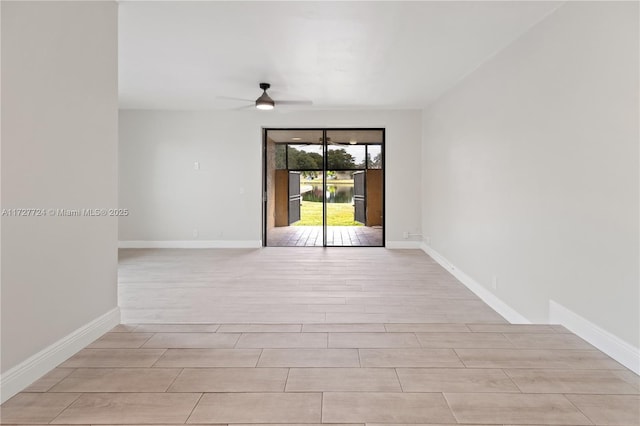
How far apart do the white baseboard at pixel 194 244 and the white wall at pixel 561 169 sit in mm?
3815

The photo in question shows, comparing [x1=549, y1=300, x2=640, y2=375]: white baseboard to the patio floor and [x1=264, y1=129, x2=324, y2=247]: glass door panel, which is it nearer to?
the patio floor

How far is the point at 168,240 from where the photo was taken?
21.1ft

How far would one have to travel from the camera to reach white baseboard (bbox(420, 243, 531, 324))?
10.0ft

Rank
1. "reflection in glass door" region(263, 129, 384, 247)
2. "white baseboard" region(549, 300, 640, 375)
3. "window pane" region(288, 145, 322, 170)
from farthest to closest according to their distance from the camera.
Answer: "window pane" region(288, 145, 322, 170) < "reflection in glass door" region(263, 129, 384, 247) < "white baseboard" region(549, 300, 640, 375)

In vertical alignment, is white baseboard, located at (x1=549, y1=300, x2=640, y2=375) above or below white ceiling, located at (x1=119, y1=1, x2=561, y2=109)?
below

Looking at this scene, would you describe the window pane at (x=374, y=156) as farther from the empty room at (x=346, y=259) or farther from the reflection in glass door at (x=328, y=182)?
the empty room at (x=346, y=259)

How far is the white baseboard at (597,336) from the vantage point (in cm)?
180

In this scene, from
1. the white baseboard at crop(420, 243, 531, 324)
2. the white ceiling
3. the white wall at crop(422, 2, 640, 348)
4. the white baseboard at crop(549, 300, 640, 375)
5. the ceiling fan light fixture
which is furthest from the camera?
the ceiling fan light fixture

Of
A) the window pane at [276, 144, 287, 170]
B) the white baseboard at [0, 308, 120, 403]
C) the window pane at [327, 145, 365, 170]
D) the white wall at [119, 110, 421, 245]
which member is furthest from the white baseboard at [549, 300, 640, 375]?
the window pane at [276, 144, 287, 170]

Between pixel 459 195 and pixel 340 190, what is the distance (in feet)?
9.46

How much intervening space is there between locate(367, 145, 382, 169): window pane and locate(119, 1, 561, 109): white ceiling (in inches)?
66.2

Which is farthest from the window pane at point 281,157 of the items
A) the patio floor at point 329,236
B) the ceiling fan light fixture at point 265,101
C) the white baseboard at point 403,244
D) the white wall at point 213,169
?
the white baseboard at point 403,244

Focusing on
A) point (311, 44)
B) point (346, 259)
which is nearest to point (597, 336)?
point (311, 44)

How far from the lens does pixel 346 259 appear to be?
17.9 feet
